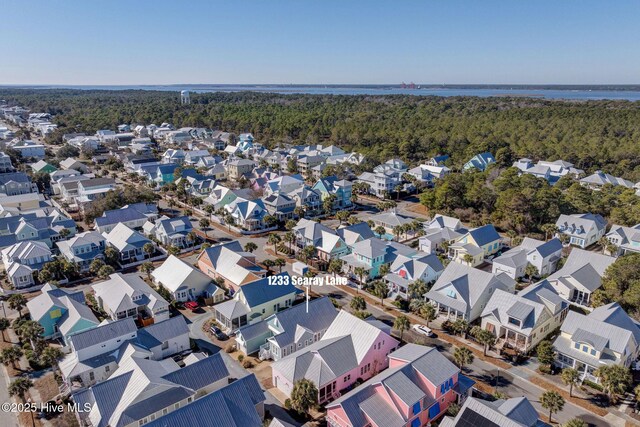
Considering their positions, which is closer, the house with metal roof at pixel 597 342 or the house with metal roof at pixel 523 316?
the house with metal roof at pixel 597 342

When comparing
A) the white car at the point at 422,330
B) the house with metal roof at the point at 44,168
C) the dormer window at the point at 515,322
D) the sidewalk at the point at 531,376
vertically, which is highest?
the house with metal roof at the point at 44,168

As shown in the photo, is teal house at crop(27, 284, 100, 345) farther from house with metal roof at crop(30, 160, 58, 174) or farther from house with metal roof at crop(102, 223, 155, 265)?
house with metal roof at crop(30, 160, 58, 174)

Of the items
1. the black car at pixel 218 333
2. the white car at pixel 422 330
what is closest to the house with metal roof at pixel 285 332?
the black car at pixel 218 333

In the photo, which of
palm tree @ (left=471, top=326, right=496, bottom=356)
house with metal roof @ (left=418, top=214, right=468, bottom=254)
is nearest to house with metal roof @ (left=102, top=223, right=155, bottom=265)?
house with metal roof @ (left=418, top=214, right=468, bottom=254)

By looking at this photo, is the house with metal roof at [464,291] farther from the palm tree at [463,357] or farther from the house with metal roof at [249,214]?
the house with metal roof at [249,214]

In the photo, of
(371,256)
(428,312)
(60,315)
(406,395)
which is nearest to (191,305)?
(60,315)

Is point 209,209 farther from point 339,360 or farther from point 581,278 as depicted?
point 581,278

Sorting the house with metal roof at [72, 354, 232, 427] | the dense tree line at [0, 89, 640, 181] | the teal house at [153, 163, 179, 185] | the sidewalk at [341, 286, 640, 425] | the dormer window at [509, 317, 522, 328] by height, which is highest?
the dense tree line at [0, 89, 640, 181]

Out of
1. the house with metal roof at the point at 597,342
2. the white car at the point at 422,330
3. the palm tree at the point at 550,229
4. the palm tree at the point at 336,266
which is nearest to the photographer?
the house with metal roof at the point at 597,342
